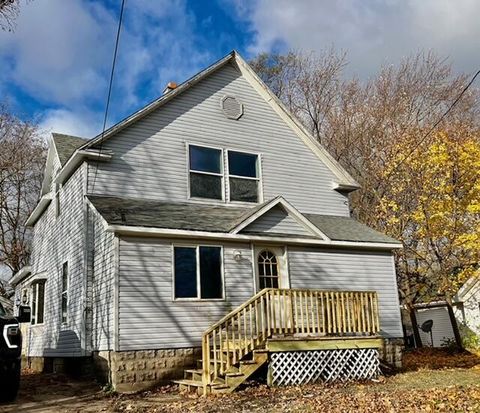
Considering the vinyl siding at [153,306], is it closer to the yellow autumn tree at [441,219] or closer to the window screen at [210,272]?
the window screen at [210,272]

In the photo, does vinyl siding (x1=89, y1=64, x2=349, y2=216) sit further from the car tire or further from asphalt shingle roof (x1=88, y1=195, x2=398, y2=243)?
the car tire

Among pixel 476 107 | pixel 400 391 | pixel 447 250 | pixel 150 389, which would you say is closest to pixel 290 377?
pixel 400 391

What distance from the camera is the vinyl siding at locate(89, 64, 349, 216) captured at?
1376cm

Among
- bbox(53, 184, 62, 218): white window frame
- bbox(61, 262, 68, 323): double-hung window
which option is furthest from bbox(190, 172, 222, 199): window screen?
bbox(53, 184, 62, 218): white window frame

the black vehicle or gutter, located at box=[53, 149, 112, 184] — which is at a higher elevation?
gutter, located at box=[53, 149, 112, 184]

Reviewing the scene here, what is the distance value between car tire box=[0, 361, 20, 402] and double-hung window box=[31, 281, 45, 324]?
7853mm

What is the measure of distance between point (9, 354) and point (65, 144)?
29.9 ft

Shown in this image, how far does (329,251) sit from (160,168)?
5.33m

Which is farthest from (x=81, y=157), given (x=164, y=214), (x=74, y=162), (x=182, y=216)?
(x=182, y=216)

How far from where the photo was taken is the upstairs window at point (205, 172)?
577 inches

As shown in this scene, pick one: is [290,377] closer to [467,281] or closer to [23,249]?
[467,281]

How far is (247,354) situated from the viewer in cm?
1118

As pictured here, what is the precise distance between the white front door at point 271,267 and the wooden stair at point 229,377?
262cm

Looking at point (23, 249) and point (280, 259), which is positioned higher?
point (23, 249)
